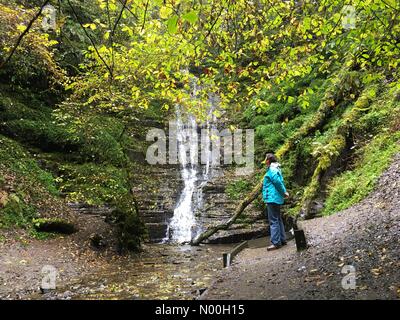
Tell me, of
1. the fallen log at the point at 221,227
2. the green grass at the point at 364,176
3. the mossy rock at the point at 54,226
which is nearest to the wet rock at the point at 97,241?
the mossy rock at the point at 54,226

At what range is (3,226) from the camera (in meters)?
10.4

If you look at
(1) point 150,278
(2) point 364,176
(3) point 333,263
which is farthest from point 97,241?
(2) point 364,176

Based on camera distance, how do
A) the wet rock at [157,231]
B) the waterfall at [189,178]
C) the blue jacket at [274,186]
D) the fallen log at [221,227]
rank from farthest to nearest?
the waterfall at [189,178], the wet rock at [157,231], the fallen log at [221,227], the blue jacket at [274,186]

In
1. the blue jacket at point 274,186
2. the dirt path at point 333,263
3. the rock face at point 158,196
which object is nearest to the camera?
the dirt path at point 333,263

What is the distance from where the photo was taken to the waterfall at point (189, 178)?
14.5 metres

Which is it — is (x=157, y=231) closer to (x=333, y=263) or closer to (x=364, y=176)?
(x=364, y=176)

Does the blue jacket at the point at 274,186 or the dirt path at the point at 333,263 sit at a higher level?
the blue jacket at the point at 274,186

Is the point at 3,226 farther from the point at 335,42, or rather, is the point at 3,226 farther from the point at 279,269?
the point at 335,42

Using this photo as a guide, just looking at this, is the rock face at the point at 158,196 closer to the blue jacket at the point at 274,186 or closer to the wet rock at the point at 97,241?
the wet rock at the point at 97,241

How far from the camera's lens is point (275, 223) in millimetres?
8820

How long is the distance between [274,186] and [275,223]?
2.79 ft

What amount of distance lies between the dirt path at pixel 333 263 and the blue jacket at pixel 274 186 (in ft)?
3.50

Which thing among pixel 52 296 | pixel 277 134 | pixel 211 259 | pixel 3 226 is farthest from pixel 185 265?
pixel 277 134
